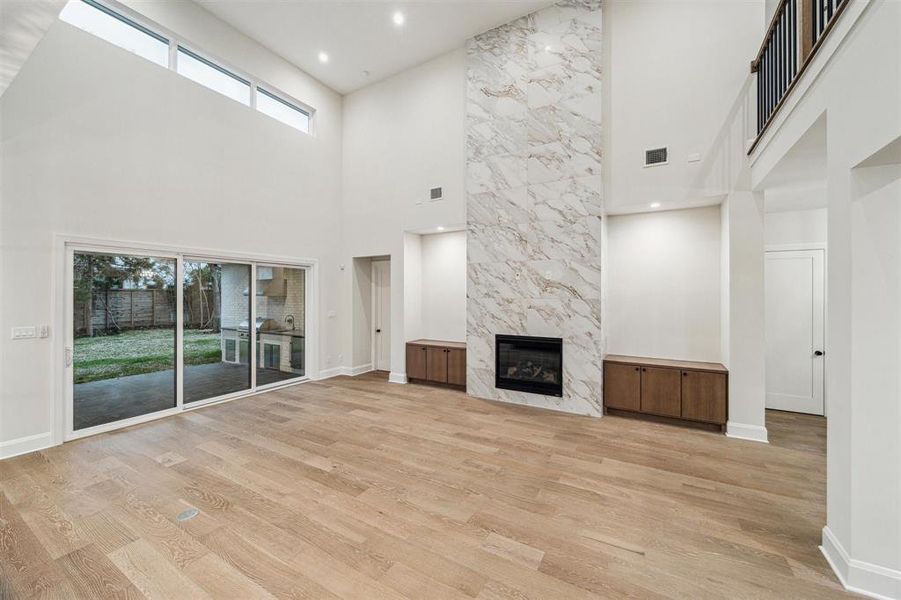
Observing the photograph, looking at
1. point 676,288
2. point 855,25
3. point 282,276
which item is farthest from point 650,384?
point 282,276

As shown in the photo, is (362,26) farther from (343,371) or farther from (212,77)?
(343,371)

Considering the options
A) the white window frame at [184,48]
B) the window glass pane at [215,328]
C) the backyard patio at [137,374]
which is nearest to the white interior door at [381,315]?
the window glass pane at [215,328]

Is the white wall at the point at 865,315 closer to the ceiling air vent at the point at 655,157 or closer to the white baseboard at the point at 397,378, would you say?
the ceiling air vent at the point at 655,157

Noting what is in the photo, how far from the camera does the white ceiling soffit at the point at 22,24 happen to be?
1940 millimetres

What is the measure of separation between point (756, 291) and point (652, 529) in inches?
121

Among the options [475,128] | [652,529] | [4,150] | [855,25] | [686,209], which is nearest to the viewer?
[855,25]

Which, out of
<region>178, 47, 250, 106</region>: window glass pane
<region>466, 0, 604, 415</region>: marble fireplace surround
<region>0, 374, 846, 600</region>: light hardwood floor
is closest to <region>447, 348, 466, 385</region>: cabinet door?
<region>466, 0, 604, 415</region>: marble fireplace surround

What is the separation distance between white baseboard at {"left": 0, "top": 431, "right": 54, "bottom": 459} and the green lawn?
0.63 m

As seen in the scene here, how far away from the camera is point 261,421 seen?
445 cm

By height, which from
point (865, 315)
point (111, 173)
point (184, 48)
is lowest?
point (865, 315)

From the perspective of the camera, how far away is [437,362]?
6.12 meters

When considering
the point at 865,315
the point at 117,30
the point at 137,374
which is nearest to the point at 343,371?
the point at 137,374

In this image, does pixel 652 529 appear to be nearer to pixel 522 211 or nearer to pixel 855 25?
pixel 855 25

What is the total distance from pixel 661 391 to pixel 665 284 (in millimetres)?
1516
